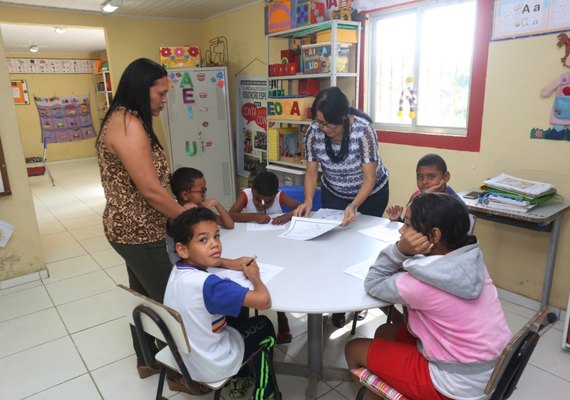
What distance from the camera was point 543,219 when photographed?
2178mm

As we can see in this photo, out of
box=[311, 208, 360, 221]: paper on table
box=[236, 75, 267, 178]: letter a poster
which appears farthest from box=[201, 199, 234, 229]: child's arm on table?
box=[236, 75, 267, 178]: letter a poster

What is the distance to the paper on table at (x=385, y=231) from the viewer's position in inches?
77.5

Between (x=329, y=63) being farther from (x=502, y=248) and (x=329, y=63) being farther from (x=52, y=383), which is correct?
(x=52, y=383)

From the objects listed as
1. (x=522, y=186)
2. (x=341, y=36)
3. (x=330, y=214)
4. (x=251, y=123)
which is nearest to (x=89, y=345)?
(x=330, y=214)

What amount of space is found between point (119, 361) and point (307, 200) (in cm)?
142

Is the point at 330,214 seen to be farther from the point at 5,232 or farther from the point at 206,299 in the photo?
the point at 5,232

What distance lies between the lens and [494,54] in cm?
268

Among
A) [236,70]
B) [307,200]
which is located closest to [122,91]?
[307,200]

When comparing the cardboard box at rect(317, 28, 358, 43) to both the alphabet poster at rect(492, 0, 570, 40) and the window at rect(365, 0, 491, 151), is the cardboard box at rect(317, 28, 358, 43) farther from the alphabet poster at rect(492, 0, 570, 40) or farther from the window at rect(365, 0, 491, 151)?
the alphabet poster at rect(492, 0, 570, 40)

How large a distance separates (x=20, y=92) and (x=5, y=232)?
6.85 meters

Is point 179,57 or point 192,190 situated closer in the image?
point 192,190

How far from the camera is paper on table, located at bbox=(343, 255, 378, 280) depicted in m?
1.56

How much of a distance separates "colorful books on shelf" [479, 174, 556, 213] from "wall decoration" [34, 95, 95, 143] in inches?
362

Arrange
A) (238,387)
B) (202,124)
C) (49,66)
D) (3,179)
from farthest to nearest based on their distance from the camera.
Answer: (49,66), (202,124), (3,179), (238,387)
